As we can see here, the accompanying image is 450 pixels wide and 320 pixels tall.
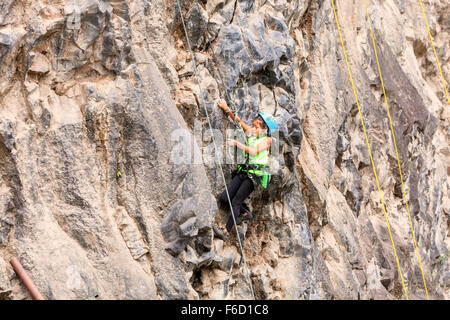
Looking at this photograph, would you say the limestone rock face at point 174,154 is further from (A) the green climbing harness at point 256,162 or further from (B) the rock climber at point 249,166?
(A) the green climbing harness at point 256,162

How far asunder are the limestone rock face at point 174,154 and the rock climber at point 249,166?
0.60 ft

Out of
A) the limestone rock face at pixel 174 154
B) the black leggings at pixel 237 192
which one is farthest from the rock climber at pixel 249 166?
the limestone rock face at pixel 174 154

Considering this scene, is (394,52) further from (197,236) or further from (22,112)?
(22,112)

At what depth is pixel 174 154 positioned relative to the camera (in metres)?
8.37

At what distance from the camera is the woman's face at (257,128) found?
30.7ft

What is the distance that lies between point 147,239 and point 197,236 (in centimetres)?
91

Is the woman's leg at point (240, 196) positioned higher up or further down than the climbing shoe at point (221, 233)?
higher up

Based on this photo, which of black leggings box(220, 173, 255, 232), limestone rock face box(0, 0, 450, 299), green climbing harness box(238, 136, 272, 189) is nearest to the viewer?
limestone rock face box(0, 0, 450, 299)

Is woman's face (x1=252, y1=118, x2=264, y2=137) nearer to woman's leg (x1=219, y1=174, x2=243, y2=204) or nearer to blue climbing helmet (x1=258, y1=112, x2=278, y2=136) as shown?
blue climbing helmet (x1=258, y1=112, x2=278, y2=136)

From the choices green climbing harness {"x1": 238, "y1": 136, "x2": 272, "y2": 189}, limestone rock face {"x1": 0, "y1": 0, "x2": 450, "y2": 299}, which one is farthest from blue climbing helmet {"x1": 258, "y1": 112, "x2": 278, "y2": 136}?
limestone rock face {"x1": 0, "y1": 0, "x2": 450, "y2": 299}

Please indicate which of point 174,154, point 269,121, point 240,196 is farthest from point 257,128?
point 174,154

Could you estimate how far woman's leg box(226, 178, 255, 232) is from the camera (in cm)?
938

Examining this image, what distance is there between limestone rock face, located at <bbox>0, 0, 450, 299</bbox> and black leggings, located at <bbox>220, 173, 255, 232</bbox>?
0.59 ft

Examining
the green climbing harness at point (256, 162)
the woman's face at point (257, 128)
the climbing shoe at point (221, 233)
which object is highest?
the woman's face at point (257, 128)
